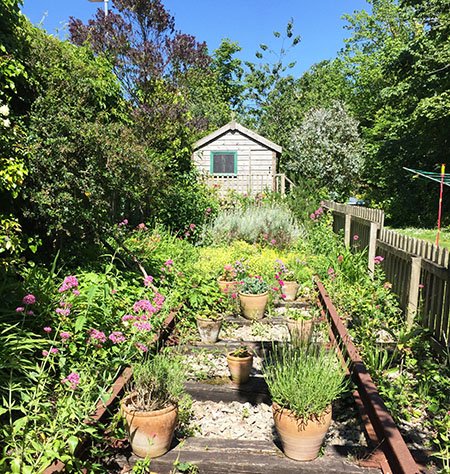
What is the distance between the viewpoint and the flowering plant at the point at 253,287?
17.7 ft

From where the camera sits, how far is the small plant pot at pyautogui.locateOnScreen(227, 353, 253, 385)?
11.2 feet

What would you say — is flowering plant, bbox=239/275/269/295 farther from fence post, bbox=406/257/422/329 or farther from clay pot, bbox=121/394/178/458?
clay pot, bbox=121/394/178/458

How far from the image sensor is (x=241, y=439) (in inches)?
112

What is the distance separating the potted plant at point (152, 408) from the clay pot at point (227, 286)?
2.92 meters

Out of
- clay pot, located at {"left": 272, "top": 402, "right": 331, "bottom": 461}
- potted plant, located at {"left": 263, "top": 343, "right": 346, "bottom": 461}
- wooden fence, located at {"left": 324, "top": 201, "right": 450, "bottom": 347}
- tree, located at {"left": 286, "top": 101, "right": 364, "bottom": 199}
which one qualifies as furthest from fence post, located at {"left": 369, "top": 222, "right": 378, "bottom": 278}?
tree, located at {"left": 286, "top": 101, "right": 364, "bottom": 199}

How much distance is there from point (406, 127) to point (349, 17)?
18.2m

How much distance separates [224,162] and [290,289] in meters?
9.86

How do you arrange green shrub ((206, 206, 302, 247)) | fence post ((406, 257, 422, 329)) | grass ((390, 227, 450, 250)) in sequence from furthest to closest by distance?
grass ((390, 227, 450, 250))
green shrub ((206, 206, 302, 247))
fence post ((406, 257, 422, 329))

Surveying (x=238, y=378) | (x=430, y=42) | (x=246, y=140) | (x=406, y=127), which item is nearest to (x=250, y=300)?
(x=238, y=378)

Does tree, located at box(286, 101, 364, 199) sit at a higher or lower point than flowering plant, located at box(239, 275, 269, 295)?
higher

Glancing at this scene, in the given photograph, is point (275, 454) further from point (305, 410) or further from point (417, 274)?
point (417, 274)

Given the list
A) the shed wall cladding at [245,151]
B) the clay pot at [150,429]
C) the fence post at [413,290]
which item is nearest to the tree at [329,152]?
the shed wall cladding at [245,151]

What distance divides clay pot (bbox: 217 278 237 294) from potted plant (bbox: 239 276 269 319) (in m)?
0.24

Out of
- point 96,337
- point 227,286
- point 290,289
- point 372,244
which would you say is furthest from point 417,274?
point 96,337
